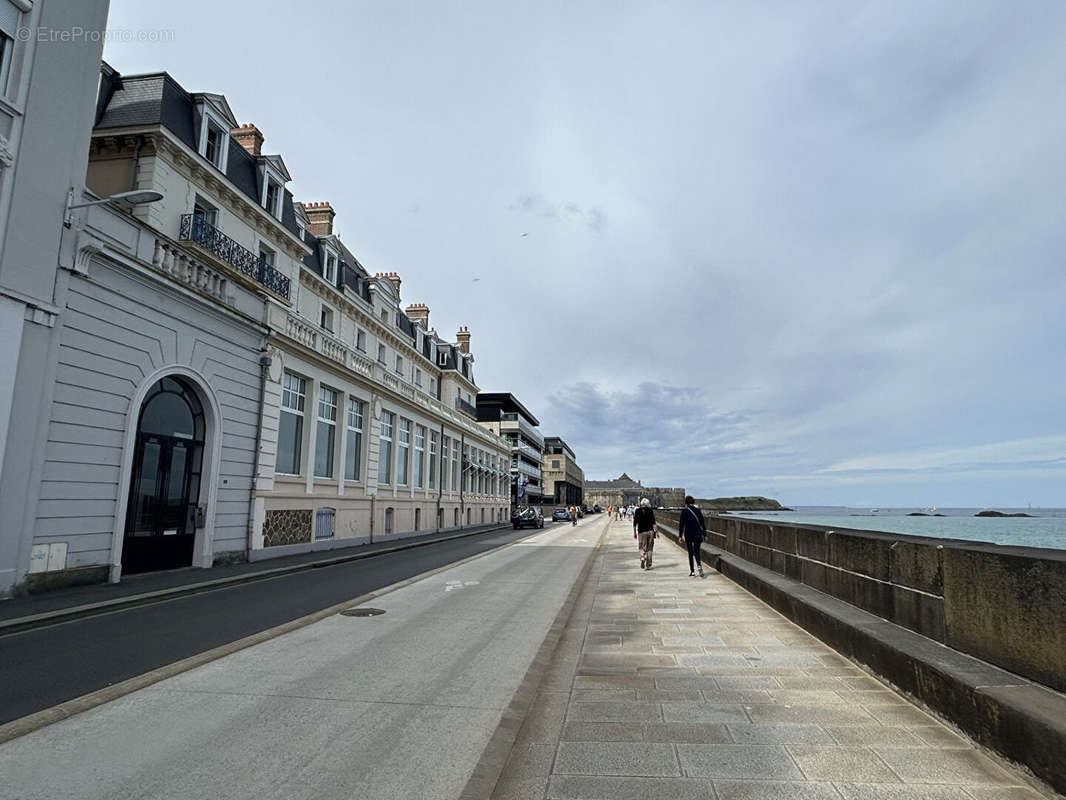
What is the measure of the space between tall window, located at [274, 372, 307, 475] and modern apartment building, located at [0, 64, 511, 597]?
68 mm

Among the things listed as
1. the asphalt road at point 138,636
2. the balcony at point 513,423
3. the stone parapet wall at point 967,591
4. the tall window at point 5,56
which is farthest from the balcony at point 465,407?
the stone parapet wall at point 967,591

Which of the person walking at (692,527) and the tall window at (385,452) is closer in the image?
the person walking at (692,527)

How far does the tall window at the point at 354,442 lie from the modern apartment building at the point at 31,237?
489 inches

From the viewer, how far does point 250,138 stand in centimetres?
2172

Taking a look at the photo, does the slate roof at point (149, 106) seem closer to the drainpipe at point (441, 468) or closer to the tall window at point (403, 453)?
the tall window at point (403, 453)

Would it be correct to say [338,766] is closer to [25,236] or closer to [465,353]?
[25,236]

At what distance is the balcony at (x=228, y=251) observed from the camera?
17109 mm

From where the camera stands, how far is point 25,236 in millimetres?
10375

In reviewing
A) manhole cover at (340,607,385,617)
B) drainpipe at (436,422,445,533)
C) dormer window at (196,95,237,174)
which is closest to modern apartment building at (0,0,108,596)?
manhole cover at (340,607,385,617)

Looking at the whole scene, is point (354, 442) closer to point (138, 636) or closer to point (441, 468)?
point (441, 468)

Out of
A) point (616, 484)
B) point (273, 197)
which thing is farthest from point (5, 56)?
point (616, 484)

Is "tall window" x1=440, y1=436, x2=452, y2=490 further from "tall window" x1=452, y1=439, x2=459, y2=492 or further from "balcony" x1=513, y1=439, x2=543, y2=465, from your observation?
"balcony" x1=513, y1=439, x2=543, y2=465

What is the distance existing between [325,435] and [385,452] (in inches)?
244

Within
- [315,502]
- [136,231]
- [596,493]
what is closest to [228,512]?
[315,502]
